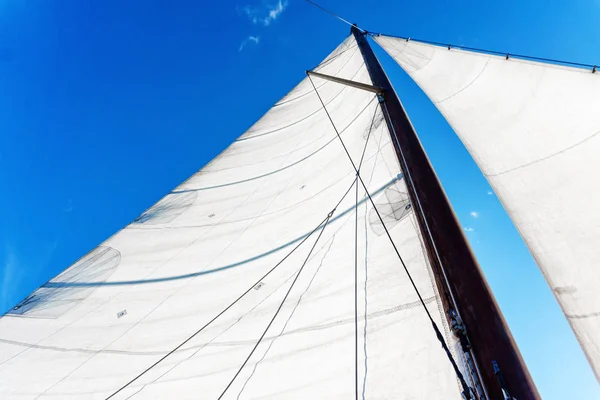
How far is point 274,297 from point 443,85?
3.00 metres

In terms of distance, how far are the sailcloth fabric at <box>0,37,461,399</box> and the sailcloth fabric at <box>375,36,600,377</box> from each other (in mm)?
615

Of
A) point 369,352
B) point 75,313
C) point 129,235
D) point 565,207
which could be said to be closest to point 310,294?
point 369,352

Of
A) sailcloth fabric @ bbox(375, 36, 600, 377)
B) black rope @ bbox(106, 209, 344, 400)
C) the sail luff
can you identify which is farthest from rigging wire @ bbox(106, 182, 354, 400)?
sailcloth fabric @ bbox(375, 36, 600, 377)

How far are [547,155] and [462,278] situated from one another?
1209 mm

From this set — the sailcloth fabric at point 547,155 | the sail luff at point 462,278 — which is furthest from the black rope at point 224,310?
the sailcloth fabric at point 547,155

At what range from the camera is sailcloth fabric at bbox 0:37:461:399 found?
1.89 meters

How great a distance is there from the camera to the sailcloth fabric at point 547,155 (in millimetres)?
1556

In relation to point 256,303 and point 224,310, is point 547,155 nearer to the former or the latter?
point 256,303

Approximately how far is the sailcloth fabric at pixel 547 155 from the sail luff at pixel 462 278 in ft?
1.37

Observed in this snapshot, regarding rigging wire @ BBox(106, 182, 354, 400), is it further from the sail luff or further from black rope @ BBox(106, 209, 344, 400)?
the sail luff

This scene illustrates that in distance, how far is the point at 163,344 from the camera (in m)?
2.60

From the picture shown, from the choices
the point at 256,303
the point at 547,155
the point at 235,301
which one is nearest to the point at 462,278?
the point at 547,155

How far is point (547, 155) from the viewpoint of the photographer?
2.13 m

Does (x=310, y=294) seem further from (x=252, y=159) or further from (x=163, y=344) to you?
(x=252, y=159)
